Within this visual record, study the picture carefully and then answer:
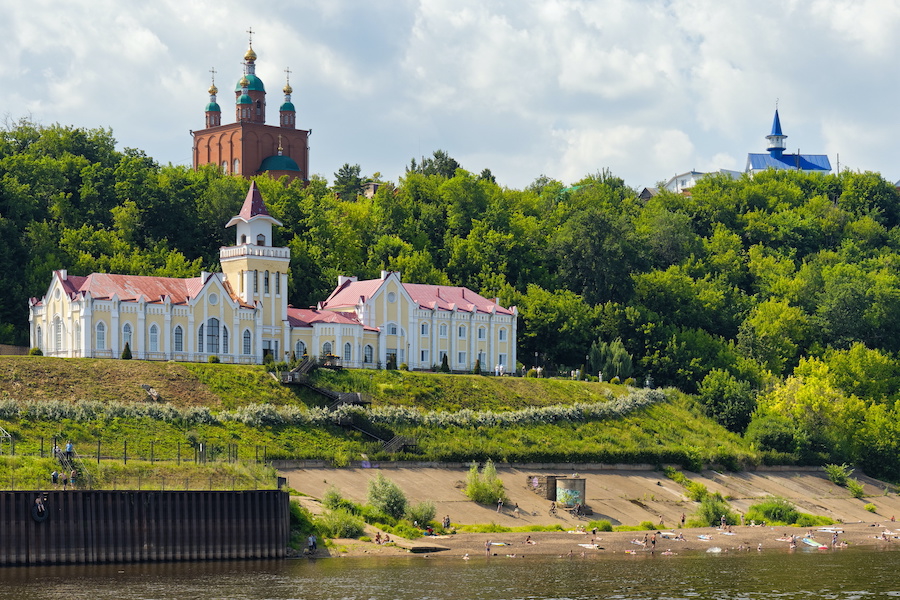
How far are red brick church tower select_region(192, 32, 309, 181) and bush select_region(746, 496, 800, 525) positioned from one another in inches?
2654

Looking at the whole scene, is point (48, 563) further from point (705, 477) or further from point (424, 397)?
point (705, 477)

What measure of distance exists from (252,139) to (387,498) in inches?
2967

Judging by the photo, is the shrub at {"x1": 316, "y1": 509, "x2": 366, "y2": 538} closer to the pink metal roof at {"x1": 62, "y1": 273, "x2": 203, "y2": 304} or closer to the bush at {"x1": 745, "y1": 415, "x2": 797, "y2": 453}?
the pink metal roof at {"x1": 62, "y1": 273, "x2": 203, "y2": 304}

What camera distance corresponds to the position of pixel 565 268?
12550 cm

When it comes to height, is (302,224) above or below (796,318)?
above

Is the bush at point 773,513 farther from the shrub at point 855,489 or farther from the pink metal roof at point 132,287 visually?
the pink metal roof at point 132,287

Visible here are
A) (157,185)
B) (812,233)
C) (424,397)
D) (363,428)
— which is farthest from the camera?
(812,233)

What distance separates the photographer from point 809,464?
328ft

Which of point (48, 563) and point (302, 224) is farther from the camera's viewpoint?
point (302, 224)

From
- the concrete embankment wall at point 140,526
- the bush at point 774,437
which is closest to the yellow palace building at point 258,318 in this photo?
the bush at point 774,437

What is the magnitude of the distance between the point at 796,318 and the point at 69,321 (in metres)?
60.1

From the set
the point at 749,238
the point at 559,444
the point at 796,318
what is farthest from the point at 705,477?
the point at 749,238

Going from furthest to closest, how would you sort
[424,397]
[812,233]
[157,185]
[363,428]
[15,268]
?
[812,233] < [157,185] < [15,268] < [424,397] < [363,428]

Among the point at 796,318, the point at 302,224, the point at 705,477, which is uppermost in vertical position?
the point at 302,224
